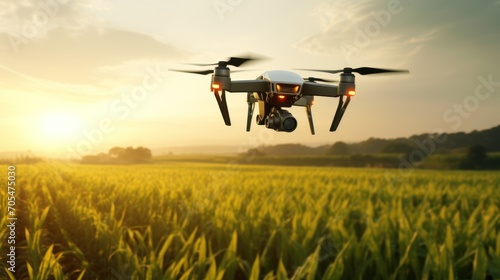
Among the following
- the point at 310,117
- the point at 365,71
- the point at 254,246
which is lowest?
the point at 254,246

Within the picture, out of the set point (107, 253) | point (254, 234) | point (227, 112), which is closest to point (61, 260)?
point (107, 253)

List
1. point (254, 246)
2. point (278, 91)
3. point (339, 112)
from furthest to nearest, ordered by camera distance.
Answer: point (254, 246) → point (339, 112) → point (278, 91)

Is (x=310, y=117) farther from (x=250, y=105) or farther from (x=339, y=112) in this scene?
(x=250, y=105)

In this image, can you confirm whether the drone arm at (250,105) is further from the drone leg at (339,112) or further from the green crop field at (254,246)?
the green crop field at (254,246)

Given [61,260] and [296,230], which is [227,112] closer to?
[296,230]

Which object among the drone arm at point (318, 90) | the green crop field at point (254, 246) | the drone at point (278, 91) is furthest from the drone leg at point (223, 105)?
the green crop field at point (254, 246)

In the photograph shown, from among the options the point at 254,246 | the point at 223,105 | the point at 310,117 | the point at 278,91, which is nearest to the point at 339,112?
the point at 310,117

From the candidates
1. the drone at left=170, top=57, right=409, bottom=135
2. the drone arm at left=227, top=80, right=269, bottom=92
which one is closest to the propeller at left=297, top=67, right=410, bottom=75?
the drone at left=170, top=57, right=409, bottom=135

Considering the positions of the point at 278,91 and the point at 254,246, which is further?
the point at 254,246
